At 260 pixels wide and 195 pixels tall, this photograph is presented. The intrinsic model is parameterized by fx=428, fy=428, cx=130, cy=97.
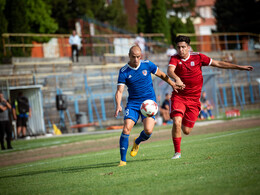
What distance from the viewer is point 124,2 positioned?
8462cm

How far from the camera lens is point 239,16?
50.4 meters

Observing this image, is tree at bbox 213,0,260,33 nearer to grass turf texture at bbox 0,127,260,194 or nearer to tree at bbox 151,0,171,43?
tree at bbox 151,0,171,43

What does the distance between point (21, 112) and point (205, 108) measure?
10972 millimetres

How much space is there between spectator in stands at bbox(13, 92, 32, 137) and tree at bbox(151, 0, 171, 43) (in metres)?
28.7

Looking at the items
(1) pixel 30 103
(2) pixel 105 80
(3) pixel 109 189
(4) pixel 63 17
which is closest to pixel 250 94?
(2) pixel 105 80

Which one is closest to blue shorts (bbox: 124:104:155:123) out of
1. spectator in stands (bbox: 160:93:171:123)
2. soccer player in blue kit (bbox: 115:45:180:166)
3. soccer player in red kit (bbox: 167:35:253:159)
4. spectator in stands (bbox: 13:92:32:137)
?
soccer player in blue kit (bbox: 115:45:180:166)

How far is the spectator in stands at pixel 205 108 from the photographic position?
26.0 metres

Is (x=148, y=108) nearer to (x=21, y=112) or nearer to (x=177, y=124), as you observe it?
(x=177, y=124)


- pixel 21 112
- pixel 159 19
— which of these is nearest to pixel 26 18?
pixel 21 112

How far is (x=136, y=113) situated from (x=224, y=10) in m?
46.4

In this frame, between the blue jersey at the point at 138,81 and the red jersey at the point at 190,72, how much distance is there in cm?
61

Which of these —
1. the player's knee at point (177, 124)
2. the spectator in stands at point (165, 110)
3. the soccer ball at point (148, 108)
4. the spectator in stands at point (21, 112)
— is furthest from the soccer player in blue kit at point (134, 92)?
the spectator in stands at point (165, 110)

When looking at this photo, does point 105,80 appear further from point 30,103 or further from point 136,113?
point 136,113

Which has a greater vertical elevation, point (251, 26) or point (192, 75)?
point (251, 26)
